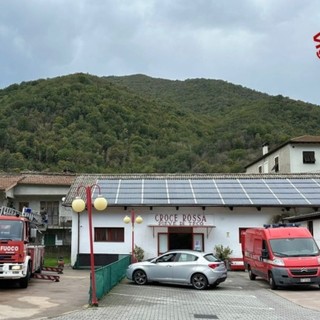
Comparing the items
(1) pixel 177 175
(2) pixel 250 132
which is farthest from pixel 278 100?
(1) pixel 177 175

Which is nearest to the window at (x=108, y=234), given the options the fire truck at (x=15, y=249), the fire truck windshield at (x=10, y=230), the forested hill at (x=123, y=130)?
the fire truck at (x=15, y=249)

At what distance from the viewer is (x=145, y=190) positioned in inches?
1236

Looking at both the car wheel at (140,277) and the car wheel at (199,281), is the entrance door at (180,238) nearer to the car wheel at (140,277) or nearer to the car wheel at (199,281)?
the car wheel at (140,277)

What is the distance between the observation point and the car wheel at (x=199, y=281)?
1784 cm

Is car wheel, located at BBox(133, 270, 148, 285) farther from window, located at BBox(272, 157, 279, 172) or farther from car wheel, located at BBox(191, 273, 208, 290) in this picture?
window, located at BBox(272, 157, 279, 172)

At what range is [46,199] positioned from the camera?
42.1 m

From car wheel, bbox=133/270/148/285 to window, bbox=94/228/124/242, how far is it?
10300 mm

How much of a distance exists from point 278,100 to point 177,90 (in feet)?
97.2

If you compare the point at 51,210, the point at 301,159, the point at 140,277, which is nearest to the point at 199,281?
Answer: the point at 140,277

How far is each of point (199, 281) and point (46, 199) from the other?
26679 millimetres

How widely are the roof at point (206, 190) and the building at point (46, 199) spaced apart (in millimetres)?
6290

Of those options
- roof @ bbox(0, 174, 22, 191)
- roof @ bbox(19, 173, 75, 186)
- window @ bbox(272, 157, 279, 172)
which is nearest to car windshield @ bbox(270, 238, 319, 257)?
roof @ bbox(0, 174, 22, 191)

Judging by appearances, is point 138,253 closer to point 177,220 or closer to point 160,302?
point 177,220

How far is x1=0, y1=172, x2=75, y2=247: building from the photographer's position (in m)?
40.2
